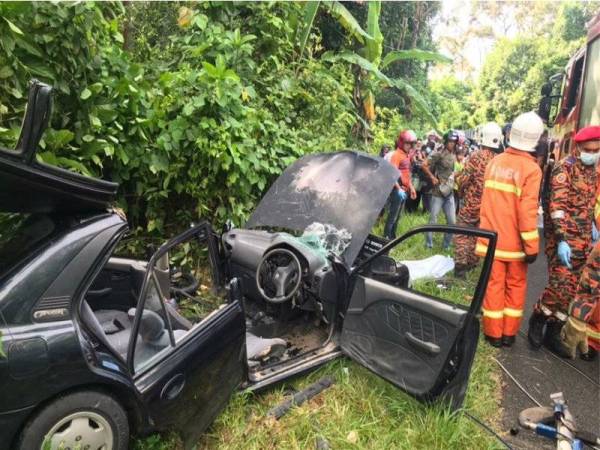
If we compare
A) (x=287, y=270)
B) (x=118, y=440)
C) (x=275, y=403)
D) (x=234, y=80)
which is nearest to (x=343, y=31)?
(x=234, y=80)

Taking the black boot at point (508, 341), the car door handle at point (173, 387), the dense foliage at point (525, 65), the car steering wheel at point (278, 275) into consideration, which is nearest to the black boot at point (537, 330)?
the black boot at point (508, 341)

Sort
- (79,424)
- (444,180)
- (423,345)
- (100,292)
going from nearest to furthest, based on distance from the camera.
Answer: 1. (79,424)
2. (423,345)
3. (100,292)
4. (444,180)

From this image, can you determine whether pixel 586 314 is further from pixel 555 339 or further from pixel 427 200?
pixel 427 200

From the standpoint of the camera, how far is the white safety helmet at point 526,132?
12.5ft

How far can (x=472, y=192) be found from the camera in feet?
18.8

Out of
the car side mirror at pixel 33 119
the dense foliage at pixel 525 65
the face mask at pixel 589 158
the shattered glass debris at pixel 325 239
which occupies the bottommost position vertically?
the shattered glass debris at pixel 325 239

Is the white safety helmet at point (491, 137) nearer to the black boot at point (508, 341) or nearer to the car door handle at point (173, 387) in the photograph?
the black boot at point (508, 341)

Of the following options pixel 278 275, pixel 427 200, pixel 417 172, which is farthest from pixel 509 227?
pixel 417 172

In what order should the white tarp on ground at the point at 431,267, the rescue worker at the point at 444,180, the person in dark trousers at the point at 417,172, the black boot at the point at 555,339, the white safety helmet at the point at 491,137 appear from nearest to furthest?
1. the black boot at the point at 555,339
2. the white tarp on ground at the point at 431,267
3. the white safety helmet at the point at 491,137
4. the rescue worker at the point at 444,180
5. the person in dark trousers at the point at 417,172

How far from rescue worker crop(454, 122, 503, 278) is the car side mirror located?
4.71 meters

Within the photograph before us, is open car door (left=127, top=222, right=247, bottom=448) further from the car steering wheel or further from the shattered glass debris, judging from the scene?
the shattered glass debris

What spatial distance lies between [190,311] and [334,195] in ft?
4.80

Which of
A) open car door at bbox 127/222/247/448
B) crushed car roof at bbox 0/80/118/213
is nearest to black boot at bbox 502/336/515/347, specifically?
open car door at bbox 127/222/247/448

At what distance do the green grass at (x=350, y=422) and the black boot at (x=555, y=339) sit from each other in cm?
98
